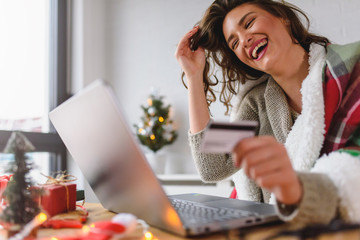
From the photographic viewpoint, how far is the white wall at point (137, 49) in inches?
102

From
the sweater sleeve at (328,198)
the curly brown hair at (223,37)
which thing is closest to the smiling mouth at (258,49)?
the curly brown hair at (223,37)

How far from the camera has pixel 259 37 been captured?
1136 mm

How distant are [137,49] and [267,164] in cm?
252

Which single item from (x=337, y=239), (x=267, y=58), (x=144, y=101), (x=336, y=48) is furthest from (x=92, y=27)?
(x=337, y=239)

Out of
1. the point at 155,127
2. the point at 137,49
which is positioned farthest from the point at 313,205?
the point at 137,49

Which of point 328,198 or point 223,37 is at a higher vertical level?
point 223,37

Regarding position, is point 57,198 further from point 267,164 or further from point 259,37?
point 259,37

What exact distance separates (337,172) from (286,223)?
13 centimetres

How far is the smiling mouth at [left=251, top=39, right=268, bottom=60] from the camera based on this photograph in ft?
3.72

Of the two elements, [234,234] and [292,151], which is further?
[292,151]

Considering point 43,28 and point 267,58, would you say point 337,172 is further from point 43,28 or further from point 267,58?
point 43,28

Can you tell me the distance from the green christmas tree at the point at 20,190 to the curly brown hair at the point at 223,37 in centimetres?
87

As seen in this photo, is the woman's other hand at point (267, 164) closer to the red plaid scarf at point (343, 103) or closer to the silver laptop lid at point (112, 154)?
the silver laptop lid at point (112, 154)

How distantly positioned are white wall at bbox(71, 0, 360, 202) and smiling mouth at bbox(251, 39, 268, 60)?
1.24m
